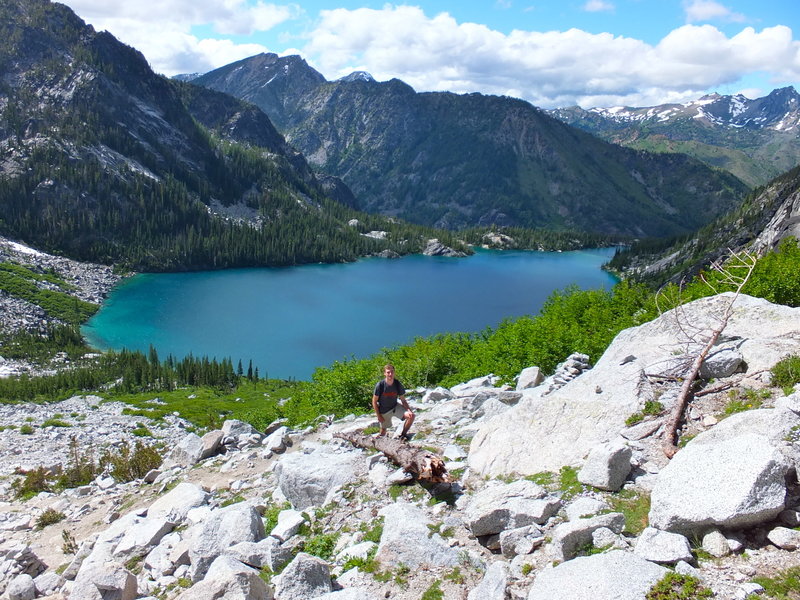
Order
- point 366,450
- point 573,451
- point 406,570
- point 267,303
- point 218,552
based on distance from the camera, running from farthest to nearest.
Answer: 1. point 267,303
2. point 366,450
3. point 573,451
4. point 218,552
5. point 406,570

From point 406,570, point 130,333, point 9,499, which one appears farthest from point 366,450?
point 130,333

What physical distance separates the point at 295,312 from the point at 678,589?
415 feet

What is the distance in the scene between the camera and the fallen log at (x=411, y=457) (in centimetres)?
1258

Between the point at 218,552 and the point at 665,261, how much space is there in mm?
199664

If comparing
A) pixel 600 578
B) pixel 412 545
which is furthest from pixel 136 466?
pixel 600 578

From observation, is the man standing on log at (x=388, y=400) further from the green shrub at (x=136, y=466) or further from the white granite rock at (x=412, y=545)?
the green shrub at (x=136, y=466)

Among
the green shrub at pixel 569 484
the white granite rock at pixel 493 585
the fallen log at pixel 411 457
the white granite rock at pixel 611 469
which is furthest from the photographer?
the fallen log at pixel 411 457

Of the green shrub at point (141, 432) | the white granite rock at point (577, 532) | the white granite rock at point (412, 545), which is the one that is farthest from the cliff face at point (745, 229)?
the white granite rock at point (412, 545)

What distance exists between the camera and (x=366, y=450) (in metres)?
16.4

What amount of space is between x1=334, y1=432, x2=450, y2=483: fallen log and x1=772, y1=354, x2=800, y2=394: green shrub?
8211 mm

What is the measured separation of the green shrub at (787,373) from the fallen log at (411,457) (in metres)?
8.21

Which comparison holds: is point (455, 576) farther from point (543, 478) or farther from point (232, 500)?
point (232, 500)

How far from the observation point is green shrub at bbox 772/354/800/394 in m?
12.0

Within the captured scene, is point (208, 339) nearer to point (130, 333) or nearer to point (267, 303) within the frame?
point (130, 333)
